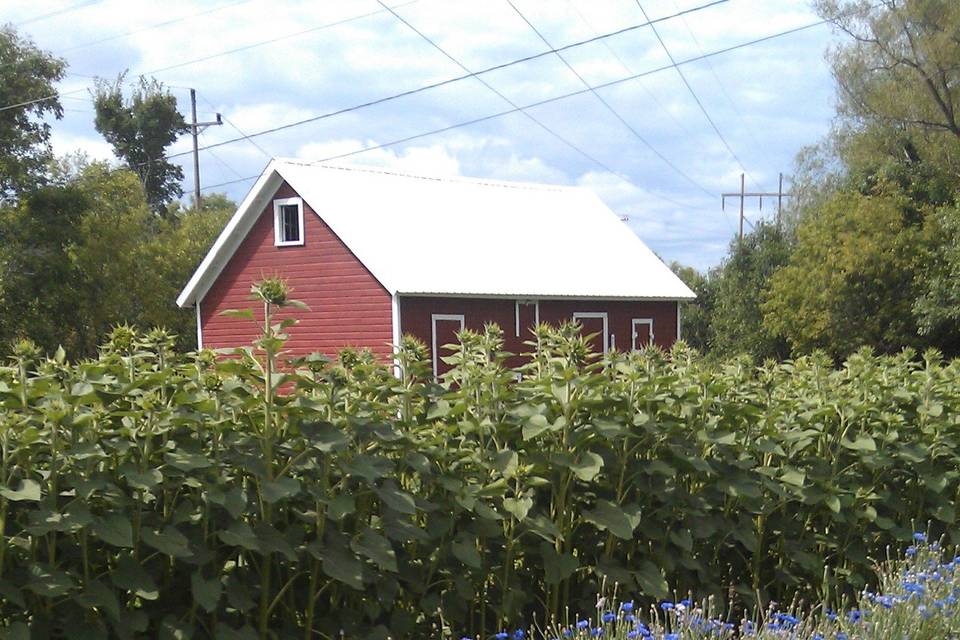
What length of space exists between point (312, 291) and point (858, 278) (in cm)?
1853

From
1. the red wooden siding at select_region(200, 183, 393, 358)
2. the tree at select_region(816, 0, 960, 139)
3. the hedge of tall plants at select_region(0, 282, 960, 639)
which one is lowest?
the hedge of tall plants at select_region(0, 282, 960, 639)

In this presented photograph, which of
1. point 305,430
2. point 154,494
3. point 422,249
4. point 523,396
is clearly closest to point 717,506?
point 523,396

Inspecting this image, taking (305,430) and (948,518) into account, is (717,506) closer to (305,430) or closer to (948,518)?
(948,518)

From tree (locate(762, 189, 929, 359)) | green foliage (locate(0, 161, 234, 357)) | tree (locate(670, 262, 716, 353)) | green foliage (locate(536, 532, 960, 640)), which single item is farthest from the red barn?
green foliage (locate(536, 532, 960, 640))

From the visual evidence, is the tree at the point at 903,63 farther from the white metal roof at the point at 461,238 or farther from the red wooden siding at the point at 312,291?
the red wooden siding at the point at 312,291

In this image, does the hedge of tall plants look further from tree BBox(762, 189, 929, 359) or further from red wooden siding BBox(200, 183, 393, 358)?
tree BBox(762, 189, 929, 359)

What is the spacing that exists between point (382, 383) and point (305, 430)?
642 mm

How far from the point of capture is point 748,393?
537cm

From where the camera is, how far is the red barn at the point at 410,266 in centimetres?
2750

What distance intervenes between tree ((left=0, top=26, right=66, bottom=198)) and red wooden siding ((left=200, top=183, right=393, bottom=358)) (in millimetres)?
9158

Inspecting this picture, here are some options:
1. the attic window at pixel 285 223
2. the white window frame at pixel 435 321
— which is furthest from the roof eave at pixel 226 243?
the white window frame at pixel 435 321

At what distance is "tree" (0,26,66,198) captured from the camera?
35.7 metres

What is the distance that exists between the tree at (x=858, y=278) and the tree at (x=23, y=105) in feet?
82.3

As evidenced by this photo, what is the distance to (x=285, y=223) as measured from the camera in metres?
29.6
